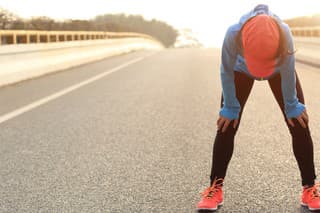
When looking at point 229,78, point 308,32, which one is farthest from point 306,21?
point 229,78

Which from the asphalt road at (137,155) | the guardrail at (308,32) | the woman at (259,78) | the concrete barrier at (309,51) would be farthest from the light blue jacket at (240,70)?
the guardrail at (308,32)

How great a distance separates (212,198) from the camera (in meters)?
4.06

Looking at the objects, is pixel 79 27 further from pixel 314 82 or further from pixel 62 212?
pixel 62 212

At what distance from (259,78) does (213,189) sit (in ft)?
2.80

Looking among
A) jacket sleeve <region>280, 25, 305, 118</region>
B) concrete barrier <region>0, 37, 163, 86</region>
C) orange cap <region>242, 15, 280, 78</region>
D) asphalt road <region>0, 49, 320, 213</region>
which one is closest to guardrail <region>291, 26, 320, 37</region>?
concrete barrier <region>0, 37, 163, 86</region>

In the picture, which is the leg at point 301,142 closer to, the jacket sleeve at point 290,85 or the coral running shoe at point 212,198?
the jacket sleeve at point 290,85

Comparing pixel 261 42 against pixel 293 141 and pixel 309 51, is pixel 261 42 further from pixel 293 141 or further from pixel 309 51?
pixel 309 51

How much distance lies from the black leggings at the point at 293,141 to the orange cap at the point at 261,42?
32cm

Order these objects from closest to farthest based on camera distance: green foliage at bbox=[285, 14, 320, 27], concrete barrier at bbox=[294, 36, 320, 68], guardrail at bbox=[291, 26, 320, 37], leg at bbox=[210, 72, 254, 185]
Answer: leg at bbox=[210, 72, 254, 185]
concrete barrier at bbox=[294, 36, 320, 68]
guardrail at bbox=[291, 26, 320, 37]
green foliage at bbox=[285, 14, 320, 27]

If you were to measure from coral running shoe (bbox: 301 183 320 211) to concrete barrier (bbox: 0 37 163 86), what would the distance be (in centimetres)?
968

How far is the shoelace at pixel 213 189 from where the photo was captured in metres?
4.09

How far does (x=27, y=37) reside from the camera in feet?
53.7

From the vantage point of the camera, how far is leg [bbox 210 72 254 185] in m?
4.05

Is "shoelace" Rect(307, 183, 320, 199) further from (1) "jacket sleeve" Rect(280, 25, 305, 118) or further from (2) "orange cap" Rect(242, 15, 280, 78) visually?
(2) "orange cap" Rect(242, 15, 280, 78)
